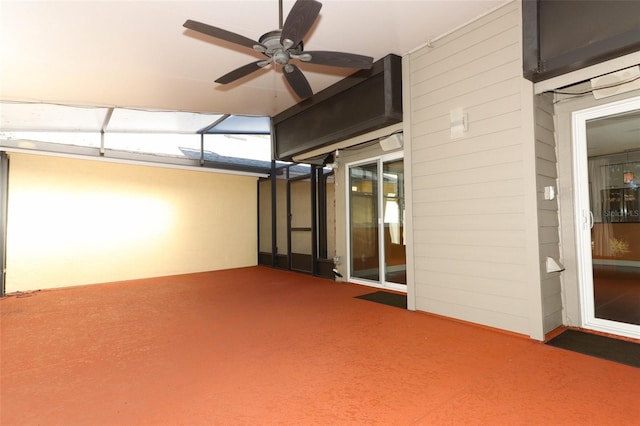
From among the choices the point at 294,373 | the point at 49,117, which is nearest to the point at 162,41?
the point at 49,117

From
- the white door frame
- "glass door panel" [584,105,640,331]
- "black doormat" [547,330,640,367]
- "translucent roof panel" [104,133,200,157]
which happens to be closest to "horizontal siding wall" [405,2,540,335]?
"black doormat" [547,330,640,367]

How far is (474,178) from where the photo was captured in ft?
10.7

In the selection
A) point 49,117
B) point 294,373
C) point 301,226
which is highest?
point 49,117

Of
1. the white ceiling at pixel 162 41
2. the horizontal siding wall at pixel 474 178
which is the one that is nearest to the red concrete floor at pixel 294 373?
the horizontal siding wall at pixel 474 178

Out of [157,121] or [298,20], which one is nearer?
[298,20]

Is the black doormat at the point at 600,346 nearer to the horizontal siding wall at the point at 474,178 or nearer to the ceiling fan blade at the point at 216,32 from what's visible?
the horizontal siding wall at the point at 474,178

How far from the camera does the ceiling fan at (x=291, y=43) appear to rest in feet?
7.07

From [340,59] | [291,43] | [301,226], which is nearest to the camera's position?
[291,43]

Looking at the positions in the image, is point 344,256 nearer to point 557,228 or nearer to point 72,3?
point 557,228

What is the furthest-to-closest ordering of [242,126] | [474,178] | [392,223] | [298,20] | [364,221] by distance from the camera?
[242,126], [364,221], [392,223], [474,178], [298,20]

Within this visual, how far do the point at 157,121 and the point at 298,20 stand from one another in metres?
5.11

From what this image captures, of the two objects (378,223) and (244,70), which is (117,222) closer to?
(244,70)

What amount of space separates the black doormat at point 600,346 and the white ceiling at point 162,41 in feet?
10.4

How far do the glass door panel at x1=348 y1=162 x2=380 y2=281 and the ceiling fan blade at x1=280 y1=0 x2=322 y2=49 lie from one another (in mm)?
3196
